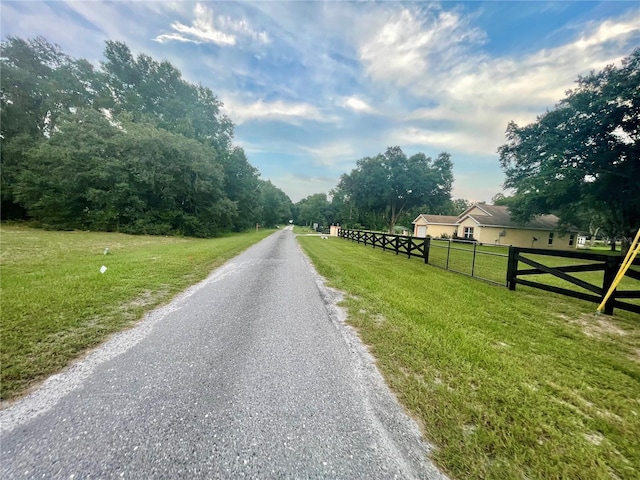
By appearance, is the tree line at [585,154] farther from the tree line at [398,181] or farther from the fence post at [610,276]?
the fence post at [610,276]

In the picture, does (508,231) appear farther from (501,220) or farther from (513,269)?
(513,269)

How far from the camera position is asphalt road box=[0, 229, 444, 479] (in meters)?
1.46

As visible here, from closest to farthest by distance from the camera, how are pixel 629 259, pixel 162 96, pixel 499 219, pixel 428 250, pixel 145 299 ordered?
1. pixel 629 259
2. pixel 145 299
3. pixel 428 250
4. pixel 499 219
5. pixel 162 96

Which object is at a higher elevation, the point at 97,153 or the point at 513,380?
the point at 97,153

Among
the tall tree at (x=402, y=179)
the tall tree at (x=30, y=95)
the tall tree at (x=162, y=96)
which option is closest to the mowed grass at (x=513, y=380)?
the tall tree at (x=162, y=96)

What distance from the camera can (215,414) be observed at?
1870 millimetres

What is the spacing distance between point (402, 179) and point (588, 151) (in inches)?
844

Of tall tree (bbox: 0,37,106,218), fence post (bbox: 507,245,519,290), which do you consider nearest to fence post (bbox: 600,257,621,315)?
fence post (bbox: 507,245,519,290)

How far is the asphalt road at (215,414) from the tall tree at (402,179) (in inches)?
1506

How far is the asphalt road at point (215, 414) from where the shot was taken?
1456 millimetres

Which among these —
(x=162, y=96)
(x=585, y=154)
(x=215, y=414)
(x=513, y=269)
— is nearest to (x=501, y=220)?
(x=585, y=154)

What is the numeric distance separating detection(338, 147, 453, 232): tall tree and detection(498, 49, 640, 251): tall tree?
16.1 metres

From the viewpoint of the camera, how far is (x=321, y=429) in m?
1.76

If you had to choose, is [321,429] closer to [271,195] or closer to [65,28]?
[65,28]
